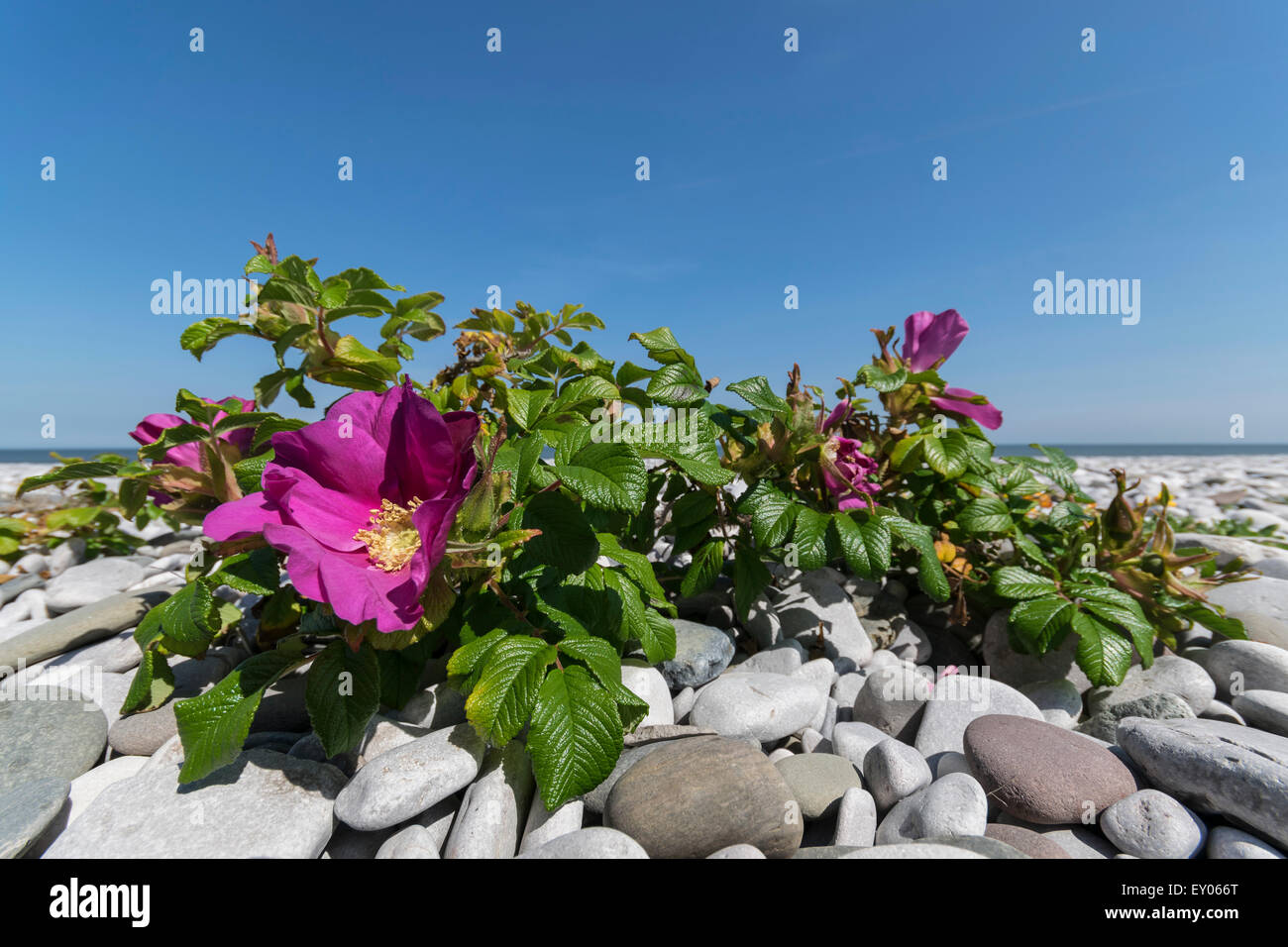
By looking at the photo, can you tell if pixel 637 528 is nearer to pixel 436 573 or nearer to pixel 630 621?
pixel 630 621

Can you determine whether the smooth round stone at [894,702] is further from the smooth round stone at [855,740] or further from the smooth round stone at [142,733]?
the smooth round stone at [142,733]

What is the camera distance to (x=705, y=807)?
1.54m

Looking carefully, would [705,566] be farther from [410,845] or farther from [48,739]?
[48,739]

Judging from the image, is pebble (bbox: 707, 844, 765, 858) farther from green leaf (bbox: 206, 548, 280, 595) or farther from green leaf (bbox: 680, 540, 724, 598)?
green leaf (bbox: 206, 548, 280, 595)

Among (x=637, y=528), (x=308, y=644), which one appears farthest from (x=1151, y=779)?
(x=308, y=644)

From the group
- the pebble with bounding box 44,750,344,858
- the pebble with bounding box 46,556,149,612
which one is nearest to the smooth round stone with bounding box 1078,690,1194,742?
the pebble with bounding box 44,750,344,858

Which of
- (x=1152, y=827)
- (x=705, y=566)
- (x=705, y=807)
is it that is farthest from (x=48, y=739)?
(x=1152, y=827)

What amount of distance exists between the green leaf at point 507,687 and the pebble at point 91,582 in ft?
9.22

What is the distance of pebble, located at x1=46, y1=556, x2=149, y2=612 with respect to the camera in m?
3.21

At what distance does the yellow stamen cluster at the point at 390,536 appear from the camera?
1439mm

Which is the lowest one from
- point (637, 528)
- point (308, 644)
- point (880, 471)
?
point (308, 644)

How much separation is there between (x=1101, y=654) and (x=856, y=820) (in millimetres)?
1101

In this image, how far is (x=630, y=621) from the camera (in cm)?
177
